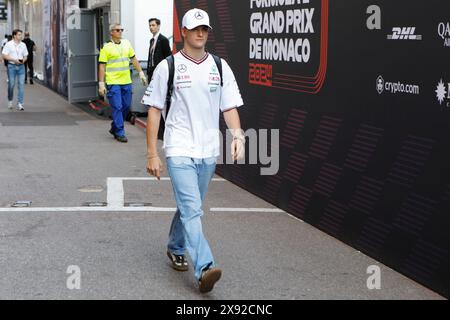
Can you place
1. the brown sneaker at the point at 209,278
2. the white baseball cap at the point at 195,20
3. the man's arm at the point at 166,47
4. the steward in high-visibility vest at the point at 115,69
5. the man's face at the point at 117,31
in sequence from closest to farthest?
the brown sneaker at the point at 209,278 < the white baseball cap at the point at 195,20 < the man's face at the point at 117,31 < the steward in high-visibility vest at the point at 115,69 < the man's arm at the point at 166,47

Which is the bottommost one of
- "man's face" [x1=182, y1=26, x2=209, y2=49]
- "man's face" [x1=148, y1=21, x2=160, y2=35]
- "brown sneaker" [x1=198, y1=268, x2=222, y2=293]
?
"brown sneaker" [x1=198, y1=268, x2=222, y2=293]

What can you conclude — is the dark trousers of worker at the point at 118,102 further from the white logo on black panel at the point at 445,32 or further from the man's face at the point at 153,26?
the white logo on black panel at the point at 445,32

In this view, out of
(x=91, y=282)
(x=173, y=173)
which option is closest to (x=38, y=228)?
(x=91, y=282)

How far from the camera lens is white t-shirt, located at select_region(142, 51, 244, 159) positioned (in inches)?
224

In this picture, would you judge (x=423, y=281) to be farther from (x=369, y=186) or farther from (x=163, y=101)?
(x=163, y=101)

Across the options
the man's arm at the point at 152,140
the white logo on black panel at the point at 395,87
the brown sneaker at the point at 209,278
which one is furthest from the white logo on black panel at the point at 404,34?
the brown sneaker at the point at 209,278

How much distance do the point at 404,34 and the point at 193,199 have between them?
201 centimetres

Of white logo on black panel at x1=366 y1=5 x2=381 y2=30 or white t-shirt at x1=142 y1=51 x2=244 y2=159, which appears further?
white logo on black panel at x1=366 y1=5 x2=381 y2=30

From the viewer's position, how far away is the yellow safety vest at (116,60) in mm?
13570

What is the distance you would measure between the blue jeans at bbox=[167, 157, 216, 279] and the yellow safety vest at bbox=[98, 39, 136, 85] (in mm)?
8007

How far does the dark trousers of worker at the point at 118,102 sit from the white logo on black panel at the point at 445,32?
28.5ft

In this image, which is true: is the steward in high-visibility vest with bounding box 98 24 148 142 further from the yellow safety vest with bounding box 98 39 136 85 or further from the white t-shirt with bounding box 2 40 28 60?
the white t-shirt with bounding box 2 40 28 60

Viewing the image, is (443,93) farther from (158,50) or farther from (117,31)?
(158,50)

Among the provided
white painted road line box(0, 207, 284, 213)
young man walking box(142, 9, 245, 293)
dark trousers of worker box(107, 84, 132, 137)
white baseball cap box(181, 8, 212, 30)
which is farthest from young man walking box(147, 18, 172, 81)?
white baseball cap box(181, 8, 212, 30)
